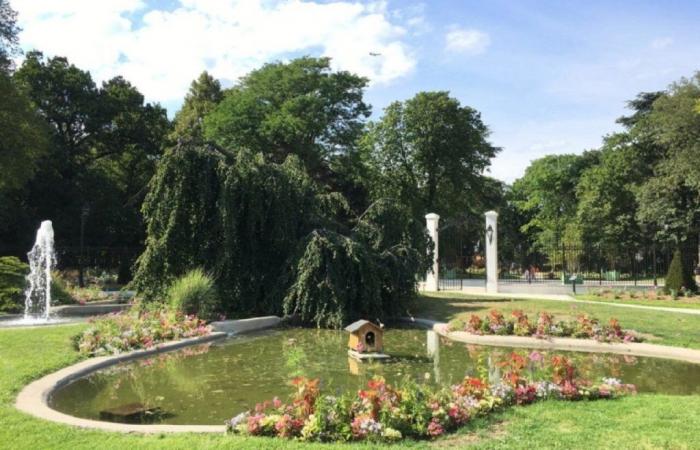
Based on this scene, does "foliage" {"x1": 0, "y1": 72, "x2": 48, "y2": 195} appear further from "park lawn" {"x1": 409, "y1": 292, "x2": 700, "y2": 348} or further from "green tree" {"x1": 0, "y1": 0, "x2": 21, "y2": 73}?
"park lawn" {"x1": 409, "y1": 292, "x2": 700, "y2": 348}

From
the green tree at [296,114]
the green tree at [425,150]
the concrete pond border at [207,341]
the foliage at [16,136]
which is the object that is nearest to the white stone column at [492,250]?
the concrete pond border at [207,341]

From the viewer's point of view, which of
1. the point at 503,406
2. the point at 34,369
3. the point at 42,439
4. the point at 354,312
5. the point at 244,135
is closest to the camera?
the point at 42,439

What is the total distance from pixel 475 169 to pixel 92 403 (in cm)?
3439

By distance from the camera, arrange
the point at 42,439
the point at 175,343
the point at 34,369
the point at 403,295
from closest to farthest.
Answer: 1. the point at 42,439
2. the point at 34,369
3. the point at 175,343
4. the point at 403,295

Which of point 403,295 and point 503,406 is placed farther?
point 403,295

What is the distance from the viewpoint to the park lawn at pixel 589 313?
1141 cm

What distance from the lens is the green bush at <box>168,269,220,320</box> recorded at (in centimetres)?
1305

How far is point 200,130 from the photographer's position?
38.7 metres

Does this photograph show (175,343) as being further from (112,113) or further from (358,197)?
(112,113)

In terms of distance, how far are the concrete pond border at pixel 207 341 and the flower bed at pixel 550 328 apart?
24cm

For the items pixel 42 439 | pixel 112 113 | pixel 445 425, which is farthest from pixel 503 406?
pixel 112 113

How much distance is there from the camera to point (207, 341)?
11.7 meters

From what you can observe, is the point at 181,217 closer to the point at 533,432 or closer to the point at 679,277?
the point at 533,432

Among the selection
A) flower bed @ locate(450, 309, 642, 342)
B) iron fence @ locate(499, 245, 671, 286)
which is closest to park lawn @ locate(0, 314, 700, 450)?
flower bed @ locate(450, 309, 642, 342)
